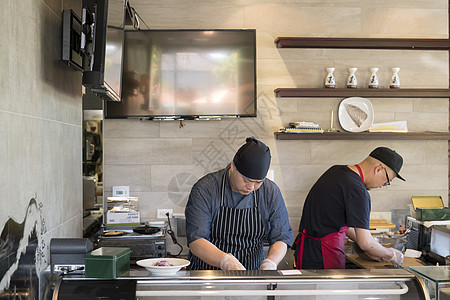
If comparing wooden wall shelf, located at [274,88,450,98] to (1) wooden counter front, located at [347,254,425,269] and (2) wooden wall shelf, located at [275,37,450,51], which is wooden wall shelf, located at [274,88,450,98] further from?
(1) wooden counter front, located at [347,254,425,269]

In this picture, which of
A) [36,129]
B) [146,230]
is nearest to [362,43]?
[146,230]

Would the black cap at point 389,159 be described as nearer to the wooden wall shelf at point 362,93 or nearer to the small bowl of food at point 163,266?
the wooden wall shelf at point 362,93

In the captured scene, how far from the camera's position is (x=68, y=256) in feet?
6.77

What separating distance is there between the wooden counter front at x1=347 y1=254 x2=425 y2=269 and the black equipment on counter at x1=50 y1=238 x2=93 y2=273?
1894 millimetres

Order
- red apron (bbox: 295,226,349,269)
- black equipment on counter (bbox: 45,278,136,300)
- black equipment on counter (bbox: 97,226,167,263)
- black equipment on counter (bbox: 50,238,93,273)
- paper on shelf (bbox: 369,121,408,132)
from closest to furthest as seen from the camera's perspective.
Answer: black equipment on counter (bbox: 45,278,136,300) < black equipment on counter (bbox: 50,238,93,273) < red apron (bbox: 295,226,349,269) < black equipment on counter (bbox: 97,226,167,263) < paper on shelf (bbox: 369,121,408,132)

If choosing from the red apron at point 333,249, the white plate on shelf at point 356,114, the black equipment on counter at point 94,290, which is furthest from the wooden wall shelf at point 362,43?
the black equipment on counter at point 94,290

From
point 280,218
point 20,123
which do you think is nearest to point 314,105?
point 280,218

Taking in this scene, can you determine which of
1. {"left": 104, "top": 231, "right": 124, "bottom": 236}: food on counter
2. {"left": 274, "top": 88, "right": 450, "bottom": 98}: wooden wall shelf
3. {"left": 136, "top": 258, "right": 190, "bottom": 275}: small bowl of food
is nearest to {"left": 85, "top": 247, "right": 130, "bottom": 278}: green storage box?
{"left": 136, "top": 258, "right": 190, "bottom": 275}: small bowl of food

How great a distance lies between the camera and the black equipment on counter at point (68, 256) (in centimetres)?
204

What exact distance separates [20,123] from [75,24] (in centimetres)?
99

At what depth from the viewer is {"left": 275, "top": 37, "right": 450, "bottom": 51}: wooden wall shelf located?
14.0 feet

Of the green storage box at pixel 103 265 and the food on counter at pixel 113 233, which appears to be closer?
the green storage box at pixel 103 265

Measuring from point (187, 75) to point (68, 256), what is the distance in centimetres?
249

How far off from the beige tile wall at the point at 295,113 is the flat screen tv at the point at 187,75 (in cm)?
19
